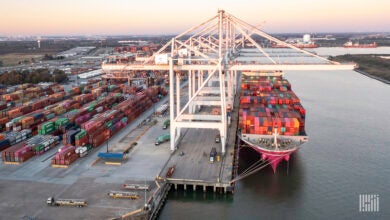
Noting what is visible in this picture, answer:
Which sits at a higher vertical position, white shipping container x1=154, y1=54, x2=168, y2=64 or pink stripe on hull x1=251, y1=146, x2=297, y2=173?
white shipping container x1=154, y1=54, x2=168, y2=64

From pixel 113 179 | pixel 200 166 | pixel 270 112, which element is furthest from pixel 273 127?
pixel 113 179

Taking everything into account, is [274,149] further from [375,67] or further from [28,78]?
[375,67]

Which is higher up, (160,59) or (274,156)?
(160,59)

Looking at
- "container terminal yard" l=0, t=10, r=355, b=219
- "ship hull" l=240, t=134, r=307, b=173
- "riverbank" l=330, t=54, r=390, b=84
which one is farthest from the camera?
"riverbank" l=330, t=54, r=390, b=84

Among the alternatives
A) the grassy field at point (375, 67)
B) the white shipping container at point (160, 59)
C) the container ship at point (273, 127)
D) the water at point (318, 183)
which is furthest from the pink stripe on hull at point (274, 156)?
the grassy field at point (375, 67)

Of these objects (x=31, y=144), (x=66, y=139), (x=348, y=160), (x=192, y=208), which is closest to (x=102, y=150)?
(x=66, y=139)

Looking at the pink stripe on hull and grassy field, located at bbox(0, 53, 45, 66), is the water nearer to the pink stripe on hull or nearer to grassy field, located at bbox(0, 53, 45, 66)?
the pink stripe on hull

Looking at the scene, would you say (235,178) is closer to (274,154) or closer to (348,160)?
(274,154)

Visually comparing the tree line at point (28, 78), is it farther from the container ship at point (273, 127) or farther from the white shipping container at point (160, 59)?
the container ship at point (273, 127)

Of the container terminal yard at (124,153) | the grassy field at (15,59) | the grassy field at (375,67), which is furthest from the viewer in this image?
the grassy field at (15,59)

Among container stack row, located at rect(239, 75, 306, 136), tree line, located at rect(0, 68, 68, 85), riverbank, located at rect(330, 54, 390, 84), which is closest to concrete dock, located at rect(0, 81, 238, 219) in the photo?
container stack row, located at rect(239, 75, 306, 136)
